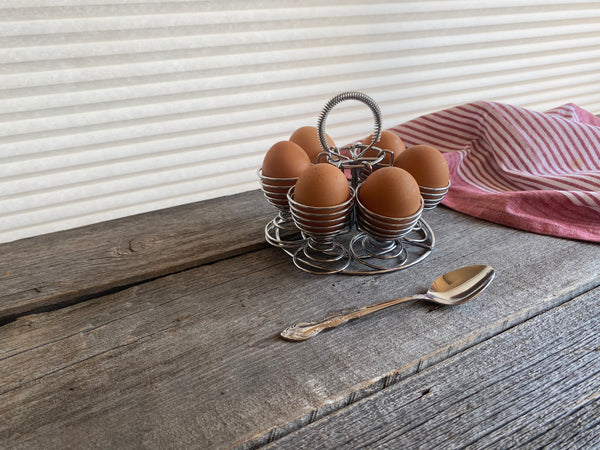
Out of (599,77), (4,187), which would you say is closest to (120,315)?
(4,187)

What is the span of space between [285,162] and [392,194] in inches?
6.3

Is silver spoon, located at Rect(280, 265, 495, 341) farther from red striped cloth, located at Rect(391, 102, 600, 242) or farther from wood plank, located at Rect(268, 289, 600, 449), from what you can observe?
red striped cloth, located at Rect(391, 102, 600, 242)

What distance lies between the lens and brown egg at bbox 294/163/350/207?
1.90 feet

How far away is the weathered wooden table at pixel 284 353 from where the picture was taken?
427 millimetres

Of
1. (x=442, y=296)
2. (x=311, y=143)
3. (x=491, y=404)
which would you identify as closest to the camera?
(x=491, y=404)

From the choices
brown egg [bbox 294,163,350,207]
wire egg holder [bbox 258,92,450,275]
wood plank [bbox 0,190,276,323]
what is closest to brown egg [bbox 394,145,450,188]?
wire egg holder [bbox 258,92,450,275]

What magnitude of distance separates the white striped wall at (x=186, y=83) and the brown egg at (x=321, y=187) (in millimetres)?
431

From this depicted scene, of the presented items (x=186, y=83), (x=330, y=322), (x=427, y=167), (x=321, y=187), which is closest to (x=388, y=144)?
(x=427, y=167)

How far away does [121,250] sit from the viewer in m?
0.74

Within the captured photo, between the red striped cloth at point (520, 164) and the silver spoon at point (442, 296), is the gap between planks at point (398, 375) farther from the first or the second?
the red striped cloth at point (520, 164)

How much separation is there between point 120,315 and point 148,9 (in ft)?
1.80

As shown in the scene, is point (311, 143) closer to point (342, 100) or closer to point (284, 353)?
point (342, 100)

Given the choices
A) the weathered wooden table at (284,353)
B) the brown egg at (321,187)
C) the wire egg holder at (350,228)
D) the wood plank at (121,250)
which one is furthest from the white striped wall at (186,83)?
the brown egg at (321,187)

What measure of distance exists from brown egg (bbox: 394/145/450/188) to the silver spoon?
126 mm
